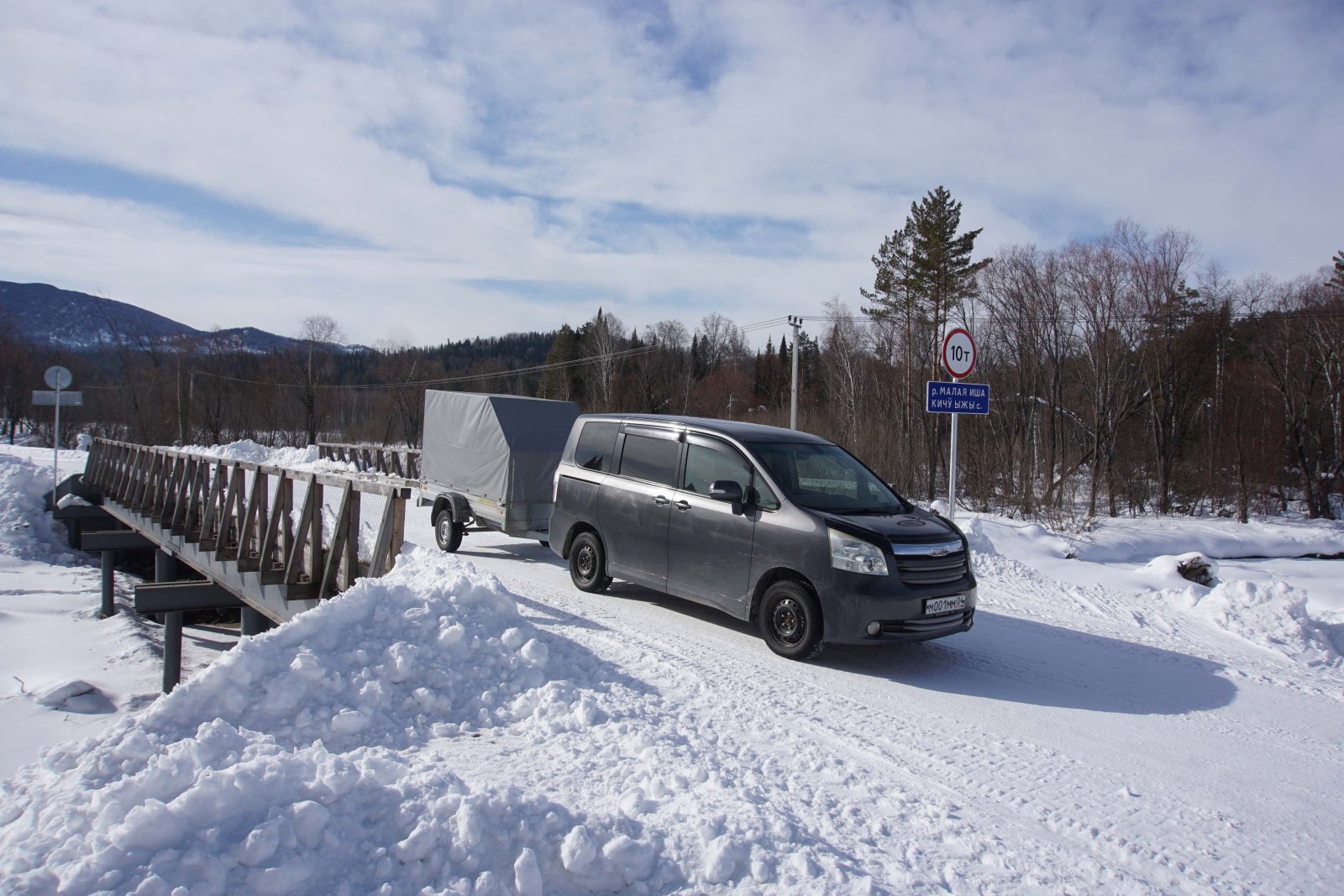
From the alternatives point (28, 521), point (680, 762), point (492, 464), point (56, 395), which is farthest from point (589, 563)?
point (28, 521)

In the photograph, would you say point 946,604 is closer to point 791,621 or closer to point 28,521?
point 791,621

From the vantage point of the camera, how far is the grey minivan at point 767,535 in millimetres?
6340

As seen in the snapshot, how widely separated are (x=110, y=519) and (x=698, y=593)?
21.8m

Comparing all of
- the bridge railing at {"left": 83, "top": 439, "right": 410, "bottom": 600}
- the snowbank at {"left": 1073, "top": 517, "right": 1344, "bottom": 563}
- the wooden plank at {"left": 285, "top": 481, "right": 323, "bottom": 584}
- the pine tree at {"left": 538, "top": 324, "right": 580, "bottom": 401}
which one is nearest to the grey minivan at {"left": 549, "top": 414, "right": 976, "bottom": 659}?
the bridge railing at {"left": 83, "top": 439, "right": 410, "bottom": 600}

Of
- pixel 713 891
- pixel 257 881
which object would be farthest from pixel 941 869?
pixel 257 881

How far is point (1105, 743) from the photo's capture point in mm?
5270

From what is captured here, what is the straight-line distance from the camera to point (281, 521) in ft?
32.7

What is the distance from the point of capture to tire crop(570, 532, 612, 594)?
28.9 ft

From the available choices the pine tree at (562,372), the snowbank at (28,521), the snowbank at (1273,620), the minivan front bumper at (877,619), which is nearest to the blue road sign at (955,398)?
the snowbank at (1273,620)

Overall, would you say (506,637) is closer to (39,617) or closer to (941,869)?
(941,869)

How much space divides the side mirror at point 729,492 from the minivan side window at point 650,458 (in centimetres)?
93

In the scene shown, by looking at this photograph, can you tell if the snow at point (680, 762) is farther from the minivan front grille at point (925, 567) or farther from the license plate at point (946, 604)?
the minivan front grille at point (925, 567)

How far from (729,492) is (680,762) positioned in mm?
3033

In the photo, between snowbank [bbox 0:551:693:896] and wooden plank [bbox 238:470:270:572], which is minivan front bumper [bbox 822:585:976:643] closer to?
snowbank [bbox 0:551:693:896]
